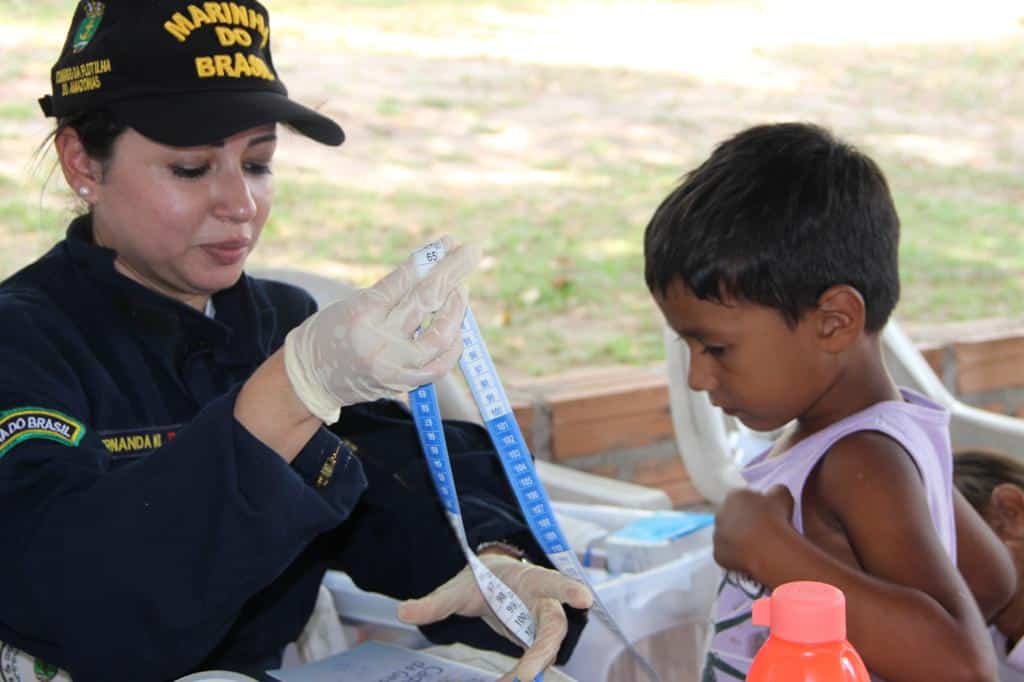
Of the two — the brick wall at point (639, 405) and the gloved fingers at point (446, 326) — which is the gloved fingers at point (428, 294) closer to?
the gloved fingers at point (446, 326)

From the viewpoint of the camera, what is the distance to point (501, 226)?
4477 mm

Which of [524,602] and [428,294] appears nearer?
[428,294]

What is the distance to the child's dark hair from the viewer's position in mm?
1459

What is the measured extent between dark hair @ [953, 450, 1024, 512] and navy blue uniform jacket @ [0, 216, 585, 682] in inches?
24.5

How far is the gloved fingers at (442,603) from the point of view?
1.28m

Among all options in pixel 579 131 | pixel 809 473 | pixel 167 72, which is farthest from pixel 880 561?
pixel 579 131

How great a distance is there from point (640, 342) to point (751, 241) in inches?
95.4

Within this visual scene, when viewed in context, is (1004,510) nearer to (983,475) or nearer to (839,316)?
(983,475)

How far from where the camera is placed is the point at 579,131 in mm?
5379

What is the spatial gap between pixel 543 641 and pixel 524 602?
0.16 meters

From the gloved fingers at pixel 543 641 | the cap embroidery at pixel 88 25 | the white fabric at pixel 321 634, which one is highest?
the cap embroidery at pixel 88 25

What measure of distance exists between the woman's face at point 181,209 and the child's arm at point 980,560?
873 millimetres

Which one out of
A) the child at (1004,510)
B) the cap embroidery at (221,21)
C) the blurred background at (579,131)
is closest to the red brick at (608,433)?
the blurred background at (579,131)

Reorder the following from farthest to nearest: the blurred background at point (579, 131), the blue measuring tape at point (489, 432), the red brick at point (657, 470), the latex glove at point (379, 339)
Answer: the blurred background at point (579, 131)
the red brick at point (657, 470)
the blue measuring tape at point (489, 432)
the latex glove at point (379, 339)
